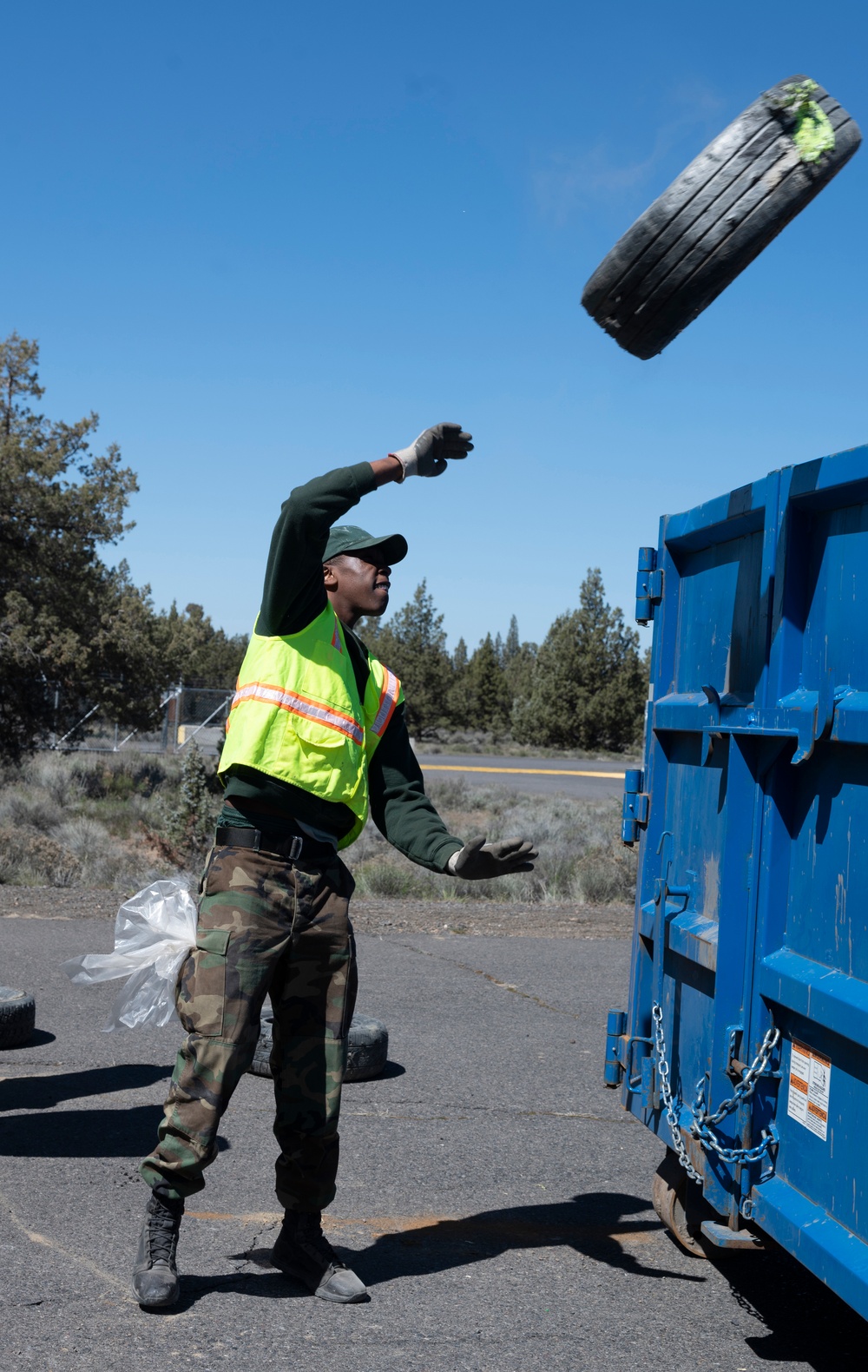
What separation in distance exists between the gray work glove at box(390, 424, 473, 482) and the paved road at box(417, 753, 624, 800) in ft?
75.4

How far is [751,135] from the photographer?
290cm

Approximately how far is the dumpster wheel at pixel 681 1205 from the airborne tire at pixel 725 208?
254 centimetres

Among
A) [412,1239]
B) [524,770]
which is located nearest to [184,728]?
[524,770]

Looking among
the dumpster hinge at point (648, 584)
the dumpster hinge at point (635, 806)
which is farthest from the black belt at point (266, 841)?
the dumpster hinge at point (648, 584)

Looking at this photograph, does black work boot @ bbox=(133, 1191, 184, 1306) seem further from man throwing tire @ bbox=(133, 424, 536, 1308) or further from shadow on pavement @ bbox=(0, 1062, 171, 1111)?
shadow on pavement @ bbox=(0, 1062, 171, 1111)

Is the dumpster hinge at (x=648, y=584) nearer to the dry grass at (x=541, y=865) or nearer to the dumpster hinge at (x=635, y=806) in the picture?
the dumpster hinge at (x=635, y=806)

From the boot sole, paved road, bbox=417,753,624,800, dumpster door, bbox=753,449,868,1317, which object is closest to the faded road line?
paved road, bbox=417,753,624,800

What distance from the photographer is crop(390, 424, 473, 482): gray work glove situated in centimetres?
363

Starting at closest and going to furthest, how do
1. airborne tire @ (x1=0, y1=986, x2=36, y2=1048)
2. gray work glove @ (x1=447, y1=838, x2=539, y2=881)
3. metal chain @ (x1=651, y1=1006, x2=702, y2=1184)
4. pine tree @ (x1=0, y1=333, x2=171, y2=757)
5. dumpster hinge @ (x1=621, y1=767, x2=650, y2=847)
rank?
metal chain @ (x1=651, y1=1006, x2=702, y2=1184)
gray work glove @ (x1=447, y1=838, x2=539, y2=881)
dumpster hinge @ (x1=621, y1=767, x2=650, y2=847)
airborne tire @ (x1=0, y1=986, x2=36, y2=1048)
pine tree @ (x1=0, y1=333, x2=171, y2=757)

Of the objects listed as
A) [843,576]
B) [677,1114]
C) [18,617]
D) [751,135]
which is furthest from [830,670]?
[18,617]

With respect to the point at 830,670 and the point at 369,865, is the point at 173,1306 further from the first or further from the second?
the point at 369,865

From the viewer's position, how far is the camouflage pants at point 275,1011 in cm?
340

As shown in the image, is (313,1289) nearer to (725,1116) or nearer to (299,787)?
(725,1116)

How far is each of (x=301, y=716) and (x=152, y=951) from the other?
3.66ft
